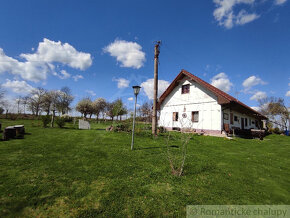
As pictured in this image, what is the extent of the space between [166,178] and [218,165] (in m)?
2.70

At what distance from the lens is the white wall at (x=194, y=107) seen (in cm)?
1432

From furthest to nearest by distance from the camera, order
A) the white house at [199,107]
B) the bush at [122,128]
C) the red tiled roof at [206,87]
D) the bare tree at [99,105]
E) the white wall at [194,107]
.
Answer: the bare tree at [99,105] → the white wall at [194,107] → the white house at [199,107] → the red tiled roof at [206,87] → the bush at [122,128]

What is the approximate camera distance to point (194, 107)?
15.9m

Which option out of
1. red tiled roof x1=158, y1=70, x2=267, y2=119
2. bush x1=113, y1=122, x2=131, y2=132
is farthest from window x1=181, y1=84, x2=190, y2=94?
bush x1=113, y1=122, x2=131, y2=132

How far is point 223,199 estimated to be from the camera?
307 cm

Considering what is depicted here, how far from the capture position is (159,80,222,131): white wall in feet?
47.0

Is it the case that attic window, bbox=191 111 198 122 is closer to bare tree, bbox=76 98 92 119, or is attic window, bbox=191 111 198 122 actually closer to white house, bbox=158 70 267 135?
white house, bbox=158 70 267 135

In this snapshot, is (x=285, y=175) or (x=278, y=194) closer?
(x=278, y=194)

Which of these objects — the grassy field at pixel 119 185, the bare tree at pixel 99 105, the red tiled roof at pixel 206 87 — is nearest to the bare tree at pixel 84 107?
the bare tree at pixel 99 105

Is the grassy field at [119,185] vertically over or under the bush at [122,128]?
under

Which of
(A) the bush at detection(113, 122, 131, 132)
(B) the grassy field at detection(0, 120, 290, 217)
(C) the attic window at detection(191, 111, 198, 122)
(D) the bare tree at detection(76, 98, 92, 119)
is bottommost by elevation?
(B) the grassy field at detection(0, 120, 290, 217)

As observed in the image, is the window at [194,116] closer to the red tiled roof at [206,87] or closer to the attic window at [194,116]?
the attic window at [194,116]

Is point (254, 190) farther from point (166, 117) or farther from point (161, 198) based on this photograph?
point (166, 117)

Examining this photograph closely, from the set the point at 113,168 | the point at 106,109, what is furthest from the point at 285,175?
the point at 106,109
